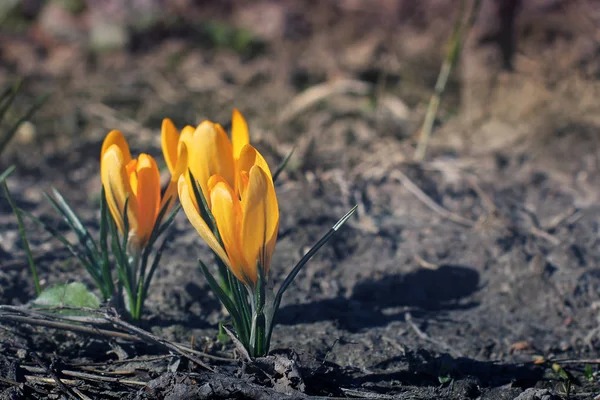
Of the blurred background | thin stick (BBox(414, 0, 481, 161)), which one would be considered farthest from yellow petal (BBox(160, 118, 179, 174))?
thin stick (BBox(414, 0, 481, 161))

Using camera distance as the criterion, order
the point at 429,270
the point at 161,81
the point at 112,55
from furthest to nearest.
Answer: the point at 112,55, the point at 161,81, the point at 429,270

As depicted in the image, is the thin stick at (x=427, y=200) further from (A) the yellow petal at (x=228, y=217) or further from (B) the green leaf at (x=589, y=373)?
(A) the yellow petal at (x=228, y=217)

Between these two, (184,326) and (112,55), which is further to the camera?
(112,55)

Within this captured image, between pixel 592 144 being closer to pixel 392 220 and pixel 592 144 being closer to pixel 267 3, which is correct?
pixel 392 220

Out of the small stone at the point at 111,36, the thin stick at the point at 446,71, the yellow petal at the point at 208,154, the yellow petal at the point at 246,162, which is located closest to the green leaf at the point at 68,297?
the yellow petal at the point at 208,154

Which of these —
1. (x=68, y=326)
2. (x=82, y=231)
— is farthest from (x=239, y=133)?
(x=68, y=326)

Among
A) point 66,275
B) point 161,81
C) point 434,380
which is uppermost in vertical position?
point 161,81

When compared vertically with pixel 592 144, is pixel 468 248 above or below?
below

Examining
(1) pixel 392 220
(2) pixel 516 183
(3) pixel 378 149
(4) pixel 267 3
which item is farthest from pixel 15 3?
(2) pixel 516 183
